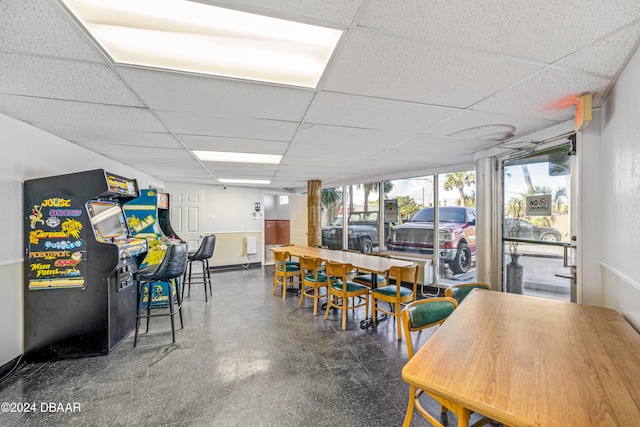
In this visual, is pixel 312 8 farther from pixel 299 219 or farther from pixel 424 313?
pixel 299 219

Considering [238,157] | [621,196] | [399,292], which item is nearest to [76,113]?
[238,157]

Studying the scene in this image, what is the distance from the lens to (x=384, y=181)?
19.4 ft

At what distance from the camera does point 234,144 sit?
314 centimetres

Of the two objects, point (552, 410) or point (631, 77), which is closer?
point (552, 410)

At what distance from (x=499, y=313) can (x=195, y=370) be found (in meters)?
2.57

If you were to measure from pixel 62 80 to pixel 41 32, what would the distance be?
0.55 metres

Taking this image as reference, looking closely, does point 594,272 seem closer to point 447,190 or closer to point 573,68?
point 573,68

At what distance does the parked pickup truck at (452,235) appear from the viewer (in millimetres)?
4746

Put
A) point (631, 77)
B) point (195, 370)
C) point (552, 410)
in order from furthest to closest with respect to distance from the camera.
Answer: point (195, 370) → point (631, 77) → point (552, 410)

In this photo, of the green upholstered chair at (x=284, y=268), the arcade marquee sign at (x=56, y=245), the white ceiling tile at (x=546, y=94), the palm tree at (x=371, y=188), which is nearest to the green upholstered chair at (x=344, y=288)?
the green upholstered chair at (x=284, y=268)

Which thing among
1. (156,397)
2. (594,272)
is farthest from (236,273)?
(594,272)

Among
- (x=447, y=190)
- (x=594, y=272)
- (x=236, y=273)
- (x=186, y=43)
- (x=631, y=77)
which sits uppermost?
(x=186, y=43)

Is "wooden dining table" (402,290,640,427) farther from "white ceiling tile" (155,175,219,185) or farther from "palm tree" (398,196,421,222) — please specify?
"white ceiling tile" (155,175,219,185)

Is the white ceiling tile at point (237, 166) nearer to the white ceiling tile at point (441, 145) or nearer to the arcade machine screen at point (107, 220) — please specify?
the arcade machine screen at point (107, 220)
